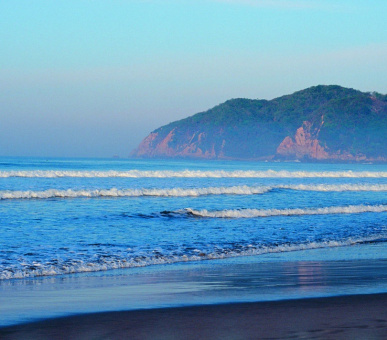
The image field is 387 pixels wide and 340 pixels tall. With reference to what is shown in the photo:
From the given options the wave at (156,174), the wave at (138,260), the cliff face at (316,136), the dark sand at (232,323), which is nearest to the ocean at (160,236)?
the wave at (138,260)

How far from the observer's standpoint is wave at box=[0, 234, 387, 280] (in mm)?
8859

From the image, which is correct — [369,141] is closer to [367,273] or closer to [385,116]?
[385,116]

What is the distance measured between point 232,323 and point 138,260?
16.3ft

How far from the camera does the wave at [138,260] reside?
29.1 feet

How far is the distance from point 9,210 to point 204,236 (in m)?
7.98

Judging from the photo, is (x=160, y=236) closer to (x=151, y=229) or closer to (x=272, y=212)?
(x=151, y=229)

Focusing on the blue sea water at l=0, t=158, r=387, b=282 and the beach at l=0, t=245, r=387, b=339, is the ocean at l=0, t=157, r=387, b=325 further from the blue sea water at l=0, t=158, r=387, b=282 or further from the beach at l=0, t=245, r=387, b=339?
the beach at l=0, t=245, r=387, b=339

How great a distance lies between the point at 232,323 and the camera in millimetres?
5492

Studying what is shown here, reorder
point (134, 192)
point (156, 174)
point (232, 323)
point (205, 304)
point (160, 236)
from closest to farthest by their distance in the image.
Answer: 1. point (232, 323)
2. point (205, 304)
3. point (160, 236)
4. point (134, 192)
5. point (156, 174)

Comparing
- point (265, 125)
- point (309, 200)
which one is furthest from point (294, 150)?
point (309, 200)

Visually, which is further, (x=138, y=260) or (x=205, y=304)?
(x=138, y=260)

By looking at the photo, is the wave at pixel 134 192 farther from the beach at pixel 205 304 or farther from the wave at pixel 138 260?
the beach at pixel 205 304

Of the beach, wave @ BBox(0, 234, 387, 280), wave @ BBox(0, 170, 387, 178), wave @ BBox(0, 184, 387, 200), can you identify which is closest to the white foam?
wave @ BBox(0, 184, 387, 200)

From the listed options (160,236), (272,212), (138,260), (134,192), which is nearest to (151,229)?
(160,236)
